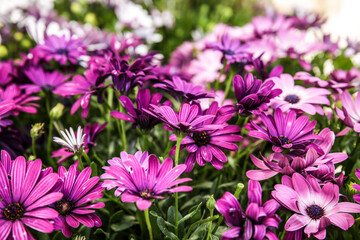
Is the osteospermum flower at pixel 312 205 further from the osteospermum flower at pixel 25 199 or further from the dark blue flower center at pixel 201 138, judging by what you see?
the osteospermum flower at pixel 25 199

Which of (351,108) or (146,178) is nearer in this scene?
(146,178)

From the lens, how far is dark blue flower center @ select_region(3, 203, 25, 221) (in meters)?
0.52

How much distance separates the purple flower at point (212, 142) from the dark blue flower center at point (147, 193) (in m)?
0.08

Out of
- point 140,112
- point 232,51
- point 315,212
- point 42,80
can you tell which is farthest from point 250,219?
point 42,80

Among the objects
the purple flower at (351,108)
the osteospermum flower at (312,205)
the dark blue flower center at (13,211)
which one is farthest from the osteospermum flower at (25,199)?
the purple flower at (351,108)

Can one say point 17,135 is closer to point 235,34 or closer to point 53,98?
point 53,98

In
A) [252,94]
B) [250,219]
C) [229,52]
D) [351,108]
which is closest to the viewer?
[250,219]

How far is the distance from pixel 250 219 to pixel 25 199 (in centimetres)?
34

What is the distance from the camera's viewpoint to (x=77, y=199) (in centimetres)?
57

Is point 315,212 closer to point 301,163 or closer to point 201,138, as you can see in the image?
point 301,163

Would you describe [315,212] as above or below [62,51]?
below

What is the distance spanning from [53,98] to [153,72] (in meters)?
0.31

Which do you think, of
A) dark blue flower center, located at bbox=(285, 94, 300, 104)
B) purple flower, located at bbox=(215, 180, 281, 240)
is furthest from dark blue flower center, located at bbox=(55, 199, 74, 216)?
→ dark blue flower center, located at bbox=(285, 94, 300, 104)

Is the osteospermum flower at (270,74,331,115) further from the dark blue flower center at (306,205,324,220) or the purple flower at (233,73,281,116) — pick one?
the dark blue flower center at (306,205,324,220)
